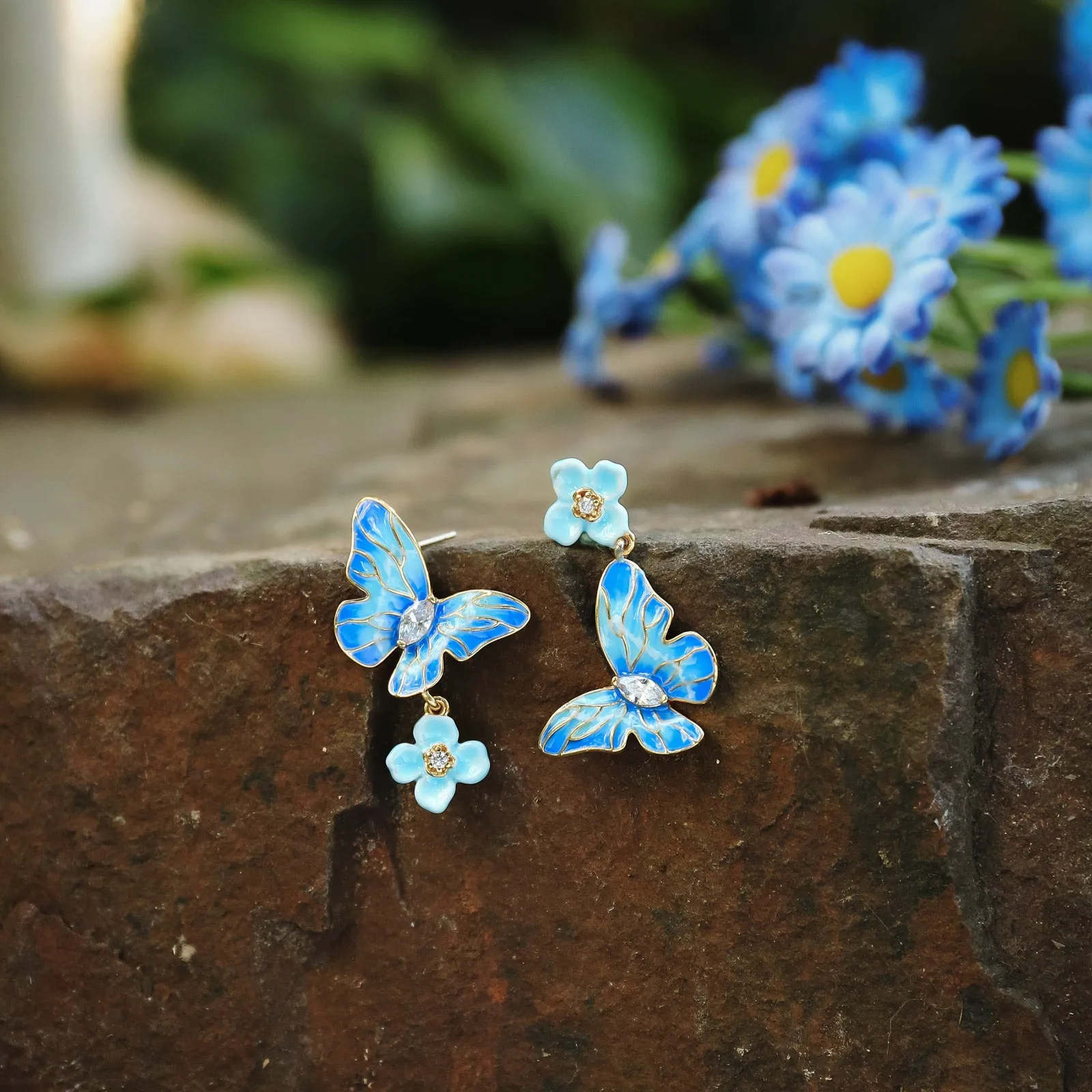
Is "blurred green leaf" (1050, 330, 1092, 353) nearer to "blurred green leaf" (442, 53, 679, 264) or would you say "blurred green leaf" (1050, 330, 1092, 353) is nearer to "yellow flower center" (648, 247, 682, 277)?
"yellow flower center" (648, 247, 682, 277)

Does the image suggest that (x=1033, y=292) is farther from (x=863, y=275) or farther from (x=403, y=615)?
(x=403, y=615)

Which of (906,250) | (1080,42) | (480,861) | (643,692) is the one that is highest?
(1080,42)

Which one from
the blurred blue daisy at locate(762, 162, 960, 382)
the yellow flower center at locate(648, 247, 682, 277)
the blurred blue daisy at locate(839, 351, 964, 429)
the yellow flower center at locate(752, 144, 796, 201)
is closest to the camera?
the blurred blue daisy at locate(762, 162, 960, 382)

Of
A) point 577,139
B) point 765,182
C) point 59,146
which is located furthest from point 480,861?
point 577,139

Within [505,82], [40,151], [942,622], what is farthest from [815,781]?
[505,82]

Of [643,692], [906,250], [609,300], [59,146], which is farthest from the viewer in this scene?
[59,146]

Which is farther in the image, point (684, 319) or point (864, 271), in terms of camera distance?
point (684, 319)

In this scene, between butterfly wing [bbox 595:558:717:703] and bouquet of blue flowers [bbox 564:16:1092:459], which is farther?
bouquet of blue flowers [bbox 564:16:1092:459]

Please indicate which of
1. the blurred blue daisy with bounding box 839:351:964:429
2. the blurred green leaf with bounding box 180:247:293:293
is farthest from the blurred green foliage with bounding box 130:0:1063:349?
the blurred blue daisy with bounding box 839:351:964:429

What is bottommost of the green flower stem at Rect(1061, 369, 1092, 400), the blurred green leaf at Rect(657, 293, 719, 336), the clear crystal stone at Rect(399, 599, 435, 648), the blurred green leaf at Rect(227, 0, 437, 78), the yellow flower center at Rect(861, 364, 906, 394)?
the clear crystal stone at Rect(399, 599, 435, 648)
